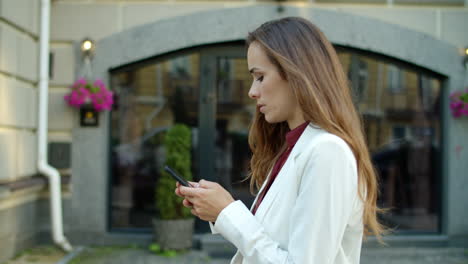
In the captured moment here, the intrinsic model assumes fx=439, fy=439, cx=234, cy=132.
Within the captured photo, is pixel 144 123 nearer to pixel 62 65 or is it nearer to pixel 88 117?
pixel 88 117

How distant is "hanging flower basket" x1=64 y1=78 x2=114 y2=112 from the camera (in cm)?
568

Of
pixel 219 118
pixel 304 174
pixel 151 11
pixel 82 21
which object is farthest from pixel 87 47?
pixel 304 174

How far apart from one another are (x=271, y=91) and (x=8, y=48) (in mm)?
4436

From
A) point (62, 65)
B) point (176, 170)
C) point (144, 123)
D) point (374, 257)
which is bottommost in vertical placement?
point (374, 257)

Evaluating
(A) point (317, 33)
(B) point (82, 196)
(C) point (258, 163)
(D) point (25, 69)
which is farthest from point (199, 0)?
(A) point (317, 33)

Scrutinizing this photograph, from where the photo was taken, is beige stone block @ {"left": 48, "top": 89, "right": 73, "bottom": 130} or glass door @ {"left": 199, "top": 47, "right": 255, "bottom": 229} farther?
glass door @ {"left": 199, "top": 47, "right": 255, "bottom": 229}

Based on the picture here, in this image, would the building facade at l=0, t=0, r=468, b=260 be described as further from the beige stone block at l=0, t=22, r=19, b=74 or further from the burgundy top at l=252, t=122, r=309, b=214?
the burgundy top at l=252, t=122, r=309, b=214

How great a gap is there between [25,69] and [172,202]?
8.02 ft

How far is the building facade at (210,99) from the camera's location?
596 cm

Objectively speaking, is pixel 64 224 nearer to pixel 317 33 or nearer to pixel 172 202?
pixel 172 202

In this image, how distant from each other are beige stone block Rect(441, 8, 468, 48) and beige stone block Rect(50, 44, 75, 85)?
5.24 metres

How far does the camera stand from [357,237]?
4.73 ft

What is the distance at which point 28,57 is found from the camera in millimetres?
5465

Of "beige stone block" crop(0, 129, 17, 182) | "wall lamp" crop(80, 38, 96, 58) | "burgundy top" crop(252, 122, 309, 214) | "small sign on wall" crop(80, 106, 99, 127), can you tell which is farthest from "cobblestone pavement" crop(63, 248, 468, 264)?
"burgundy top" crop(252, 122, 309, 214)
